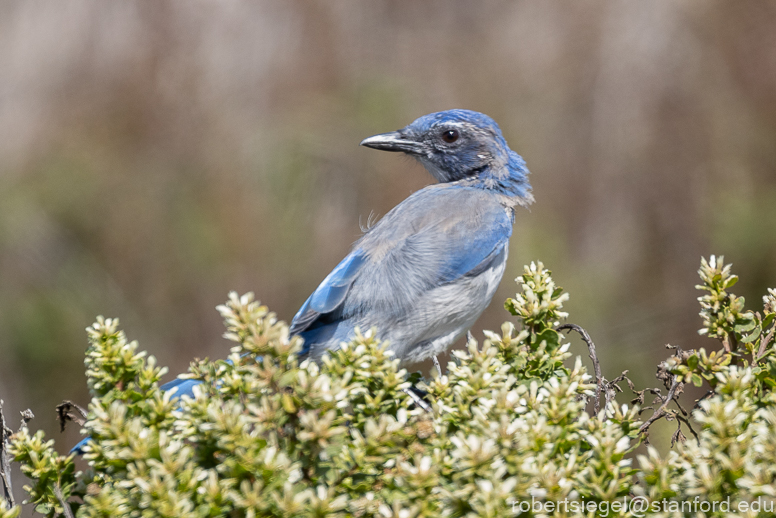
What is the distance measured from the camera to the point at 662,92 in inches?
273

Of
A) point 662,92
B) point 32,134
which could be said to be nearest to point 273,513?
point 32,134

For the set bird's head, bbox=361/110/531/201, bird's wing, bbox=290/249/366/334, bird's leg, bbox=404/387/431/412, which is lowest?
bird's leg, bbox=404/387/431/412

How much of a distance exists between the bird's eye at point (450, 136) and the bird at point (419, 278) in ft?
1.28

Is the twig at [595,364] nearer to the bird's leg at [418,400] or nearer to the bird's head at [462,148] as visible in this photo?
the bird's leg at [418,400]

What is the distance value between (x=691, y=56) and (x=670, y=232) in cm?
174

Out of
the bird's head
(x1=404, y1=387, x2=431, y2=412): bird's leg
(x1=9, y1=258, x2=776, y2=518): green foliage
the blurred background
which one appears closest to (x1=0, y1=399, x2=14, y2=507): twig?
(x1=9, y1=258, x2=776, y2=518): green foliage

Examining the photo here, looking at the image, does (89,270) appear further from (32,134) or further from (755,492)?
(755,492)

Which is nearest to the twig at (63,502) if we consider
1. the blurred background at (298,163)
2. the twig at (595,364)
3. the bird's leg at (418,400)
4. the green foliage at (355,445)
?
the green foliage at (355,445)

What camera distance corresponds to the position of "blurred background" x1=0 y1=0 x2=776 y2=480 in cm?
649

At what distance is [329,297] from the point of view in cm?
334

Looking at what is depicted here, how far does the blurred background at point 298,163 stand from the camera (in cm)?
649

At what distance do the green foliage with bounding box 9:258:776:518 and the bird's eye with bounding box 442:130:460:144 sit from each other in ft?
8.13

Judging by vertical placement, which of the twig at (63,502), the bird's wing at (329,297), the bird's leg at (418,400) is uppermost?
the bird's wing at (329,297)

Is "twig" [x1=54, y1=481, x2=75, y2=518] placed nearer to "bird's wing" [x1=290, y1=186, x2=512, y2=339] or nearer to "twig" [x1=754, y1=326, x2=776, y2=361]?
"bird's wing" [x1=290, y1=186, x2=512, y2=339]
